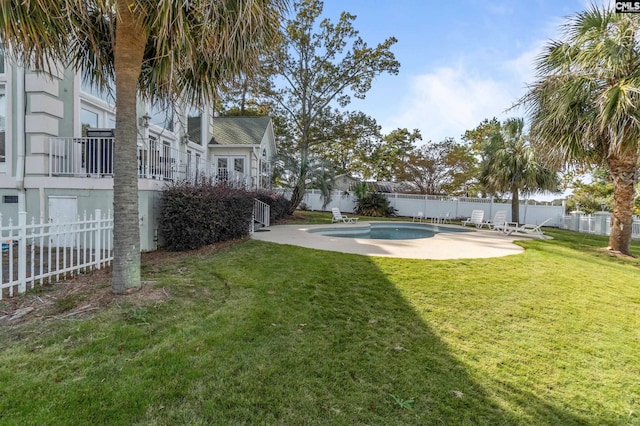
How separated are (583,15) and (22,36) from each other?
46.2 ft

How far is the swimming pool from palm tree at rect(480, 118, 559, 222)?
472 cm

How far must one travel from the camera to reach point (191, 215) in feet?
26.3

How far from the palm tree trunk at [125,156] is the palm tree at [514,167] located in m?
19.7

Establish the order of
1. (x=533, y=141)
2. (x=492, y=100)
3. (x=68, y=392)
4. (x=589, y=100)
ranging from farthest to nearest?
(x=492, y=100) → (x=533, y=141) → (x=589, y=100) → (x=68, y=392)

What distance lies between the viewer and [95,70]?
578cm

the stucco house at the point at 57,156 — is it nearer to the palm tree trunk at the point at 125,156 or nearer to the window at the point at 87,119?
the window at the point at 87,119

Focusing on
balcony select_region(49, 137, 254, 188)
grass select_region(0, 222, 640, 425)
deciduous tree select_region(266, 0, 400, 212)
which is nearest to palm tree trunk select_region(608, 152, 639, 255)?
grass select_region(0, 222, 640, 425)

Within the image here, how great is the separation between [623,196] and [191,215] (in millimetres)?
13573

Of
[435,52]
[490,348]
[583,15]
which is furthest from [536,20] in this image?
[490,348]

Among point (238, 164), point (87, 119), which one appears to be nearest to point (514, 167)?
point (238, 164)

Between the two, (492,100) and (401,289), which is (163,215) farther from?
(492,100)

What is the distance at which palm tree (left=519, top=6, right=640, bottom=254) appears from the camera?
8.85 metres

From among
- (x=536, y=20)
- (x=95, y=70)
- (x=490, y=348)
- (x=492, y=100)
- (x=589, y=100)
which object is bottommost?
(x=490, y=348)

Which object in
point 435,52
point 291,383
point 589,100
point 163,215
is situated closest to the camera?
point 291,383
